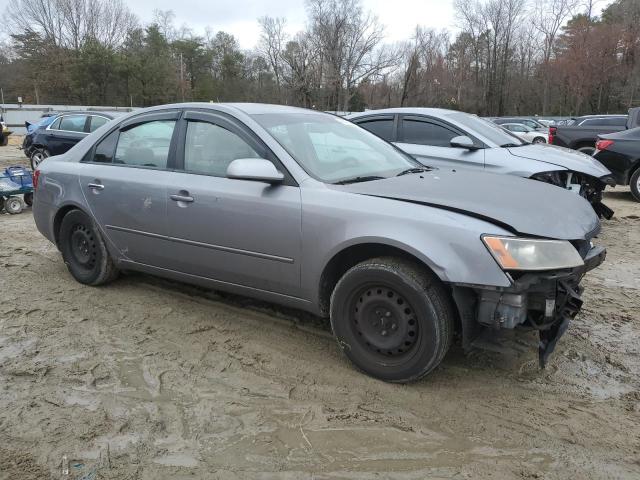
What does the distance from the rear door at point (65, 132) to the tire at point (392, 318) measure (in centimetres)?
1232

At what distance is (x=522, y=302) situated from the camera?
2795mm

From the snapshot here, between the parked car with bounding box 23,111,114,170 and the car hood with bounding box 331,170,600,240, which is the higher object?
the parked car with bounding box 23,111,114,170

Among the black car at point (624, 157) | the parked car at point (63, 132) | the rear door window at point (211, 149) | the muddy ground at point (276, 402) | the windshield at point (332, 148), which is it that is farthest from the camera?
the parked car at point (63, 132)

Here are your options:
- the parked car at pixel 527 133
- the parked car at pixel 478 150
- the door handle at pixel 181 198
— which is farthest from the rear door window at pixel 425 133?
the parked car at pixel 527 133

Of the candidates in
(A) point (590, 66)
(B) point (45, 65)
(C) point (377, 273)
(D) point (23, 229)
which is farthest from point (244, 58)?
(C) point (377, 273)

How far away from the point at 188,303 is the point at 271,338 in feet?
3.32

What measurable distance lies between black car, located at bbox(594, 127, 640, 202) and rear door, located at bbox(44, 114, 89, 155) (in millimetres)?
11677

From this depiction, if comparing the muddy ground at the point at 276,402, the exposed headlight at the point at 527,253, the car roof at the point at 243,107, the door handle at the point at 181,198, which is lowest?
the muddy ground at the point at 276,402

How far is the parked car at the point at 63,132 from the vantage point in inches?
528

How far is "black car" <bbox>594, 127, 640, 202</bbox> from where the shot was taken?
961 centimetres

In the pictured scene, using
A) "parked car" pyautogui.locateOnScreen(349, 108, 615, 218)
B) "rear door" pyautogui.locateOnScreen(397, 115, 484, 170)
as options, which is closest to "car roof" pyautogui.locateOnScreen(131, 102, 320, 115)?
"rear door" pyautogui.locateOnScreen(397, 115, 484, 170)

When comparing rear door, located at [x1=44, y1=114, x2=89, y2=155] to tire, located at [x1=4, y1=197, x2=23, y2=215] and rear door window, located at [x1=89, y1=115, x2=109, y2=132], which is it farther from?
tire, located at [x1=4, y1=197, x2=23, y2=215]

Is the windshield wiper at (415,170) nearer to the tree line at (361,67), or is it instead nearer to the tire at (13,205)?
the tire at (13,205)

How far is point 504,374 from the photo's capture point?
3.30 meters
